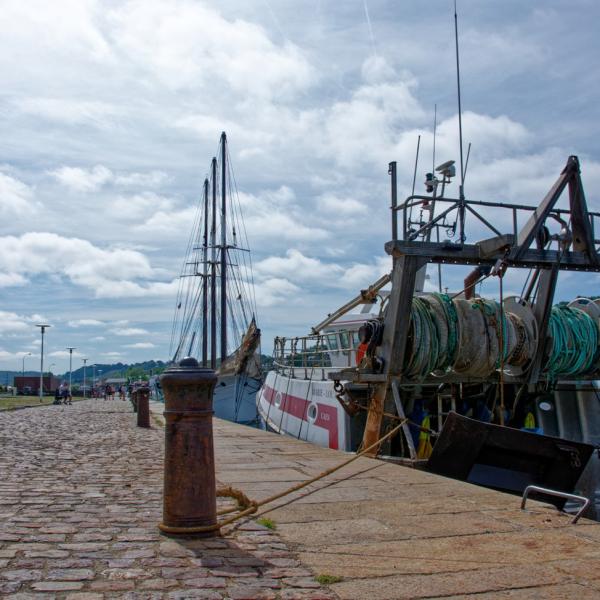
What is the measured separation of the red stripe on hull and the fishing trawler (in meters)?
0.06

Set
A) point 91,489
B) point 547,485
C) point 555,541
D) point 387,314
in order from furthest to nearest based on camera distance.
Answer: point 387,314, point 547,485, point 91,489, point 555,541

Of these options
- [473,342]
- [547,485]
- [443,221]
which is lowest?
[547,485]

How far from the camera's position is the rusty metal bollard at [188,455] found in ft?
14.4

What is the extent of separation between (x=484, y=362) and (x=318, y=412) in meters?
4.81

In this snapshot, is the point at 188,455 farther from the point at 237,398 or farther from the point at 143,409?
the point at 237,398

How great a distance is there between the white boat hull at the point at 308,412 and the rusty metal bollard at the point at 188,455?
938 cm

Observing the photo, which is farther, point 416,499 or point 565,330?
point 565,330

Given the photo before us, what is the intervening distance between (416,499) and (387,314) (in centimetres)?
541

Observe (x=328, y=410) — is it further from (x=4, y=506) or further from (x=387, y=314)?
(x=4, y=506)

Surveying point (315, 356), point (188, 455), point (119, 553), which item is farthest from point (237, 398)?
point (119, 553)

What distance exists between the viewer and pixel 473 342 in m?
11.3

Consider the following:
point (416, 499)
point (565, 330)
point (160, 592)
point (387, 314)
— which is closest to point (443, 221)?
point (387, 314)

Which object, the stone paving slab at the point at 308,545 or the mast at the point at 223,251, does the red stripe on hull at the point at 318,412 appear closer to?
the stone paving slab at the point at 308,545

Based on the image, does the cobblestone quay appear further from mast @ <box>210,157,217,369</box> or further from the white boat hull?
mast @ <box>210,157,217,369</box>
